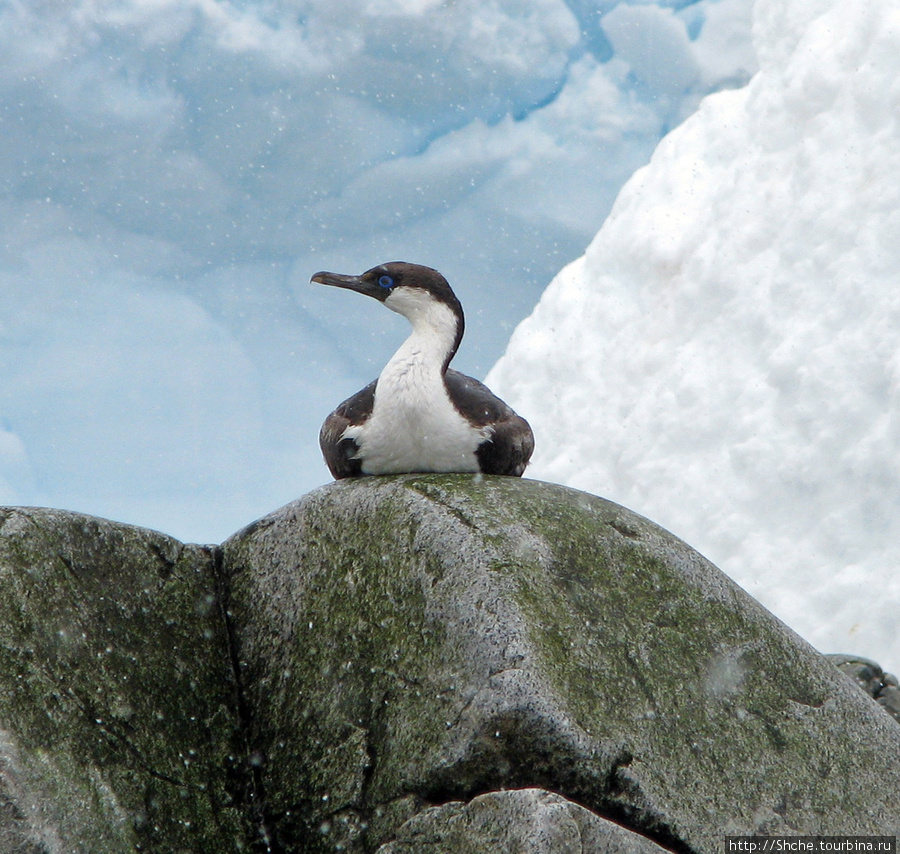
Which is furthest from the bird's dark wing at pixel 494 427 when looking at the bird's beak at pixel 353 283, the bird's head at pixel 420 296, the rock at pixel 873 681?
the rock at pixel 873 681

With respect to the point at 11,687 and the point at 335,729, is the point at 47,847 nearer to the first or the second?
the point at 11,687

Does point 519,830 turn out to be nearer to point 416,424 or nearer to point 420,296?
point 416,424

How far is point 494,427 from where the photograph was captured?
621 centimetres

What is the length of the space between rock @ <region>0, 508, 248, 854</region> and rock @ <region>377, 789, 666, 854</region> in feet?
4.42

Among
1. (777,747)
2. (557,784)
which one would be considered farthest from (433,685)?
(777,747)

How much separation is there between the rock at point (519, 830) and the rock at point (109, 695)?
53.1 inches

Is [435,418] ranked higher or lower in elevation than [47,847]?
higher

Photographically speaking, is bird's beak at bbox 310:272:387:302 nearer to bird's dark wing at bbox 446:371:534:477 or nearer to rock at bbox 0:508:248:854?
bird's dark wing at bbox 446:371:534:477

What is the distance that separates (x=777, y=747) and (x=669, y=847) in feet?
3.04

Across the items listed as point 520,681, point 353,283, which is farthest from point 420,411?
point 520,681

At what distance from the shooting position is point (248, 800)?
17.9 ft

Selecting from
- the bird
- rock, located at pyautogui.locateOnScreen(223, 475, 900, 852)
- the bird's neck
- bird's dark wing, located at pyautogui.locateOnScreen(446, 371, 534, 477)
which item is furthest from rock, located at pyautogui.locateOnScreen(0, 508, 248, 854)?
bird's dark wing, located at pyautogui.locateOnScreen(446, 371, 534, 477)

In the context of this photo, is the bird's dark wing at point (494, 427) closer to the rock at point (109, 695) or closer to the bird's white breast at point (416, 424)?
the bird's white breast at point (416, 424)

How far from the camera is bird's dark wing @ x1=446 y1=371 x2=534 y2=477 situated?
6188mm
